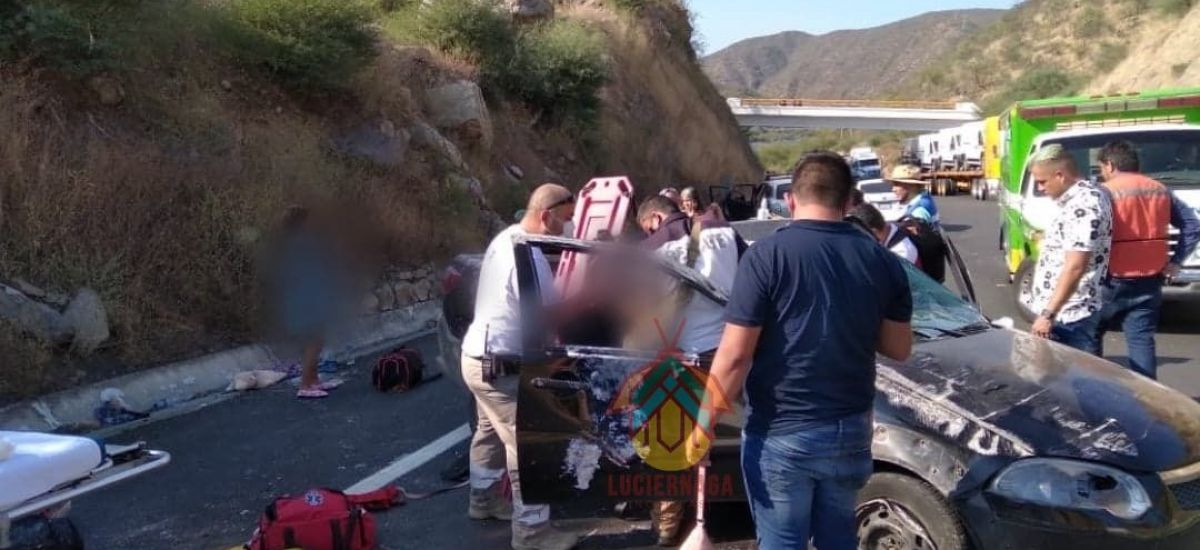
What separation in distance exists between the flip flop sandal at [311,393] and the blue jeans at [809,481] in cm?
595

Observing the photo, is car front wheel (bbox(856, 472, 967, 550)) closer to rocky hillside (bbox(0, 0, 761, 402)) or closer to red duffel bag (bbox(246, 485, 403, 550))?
red duffel bag (bbox(246, 485, 403, 550))

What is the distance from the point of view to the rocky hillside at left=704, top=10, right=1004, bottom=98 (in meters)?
168

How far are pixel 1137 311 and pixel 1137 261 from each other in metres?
0.30

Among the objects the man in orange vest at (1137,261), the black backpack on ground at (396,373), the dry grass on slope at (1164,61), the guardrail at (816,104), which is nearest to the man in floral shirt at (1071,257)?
the man in orange vest at (1137,261)

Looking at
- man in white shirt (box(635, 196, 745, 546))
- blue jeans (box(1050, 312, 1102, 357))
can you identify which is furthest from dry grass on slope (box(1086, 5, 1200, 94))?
man in white shirt (box(635, 196, 745, 546))

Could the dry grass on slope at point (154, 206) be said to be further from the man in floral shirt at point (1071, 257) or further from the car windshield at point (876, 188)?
the car windshield at point (876, 188)

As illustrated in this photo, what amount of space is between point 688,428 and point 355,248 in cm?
633

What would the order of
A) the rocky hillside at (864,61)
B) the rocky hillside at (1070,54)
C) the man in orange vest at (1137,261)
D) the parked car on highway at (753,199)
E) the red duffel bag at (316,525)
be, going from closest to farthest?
the red duffel bag at (316,525), the man in orange vest at (1137,261), the parked car on highway at (753,199), the rocky hillside at (1070,54), the rocky hillside at (864,61)

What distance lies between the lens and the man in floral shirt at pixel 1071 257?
17.7 ft

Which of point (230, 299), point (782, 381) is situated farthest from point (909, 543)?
point (230, 299)

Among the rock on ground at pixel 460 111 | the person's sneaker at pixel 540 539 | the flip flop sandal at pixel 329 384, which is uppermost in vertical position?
the rock on ground at pixel 460 111

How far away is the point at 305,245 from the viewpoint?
9.02 meters

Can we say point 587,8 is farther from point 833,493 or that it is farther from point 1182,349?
point 833,493

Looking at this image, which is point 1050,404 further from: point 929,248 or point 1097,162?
point 1097,162
